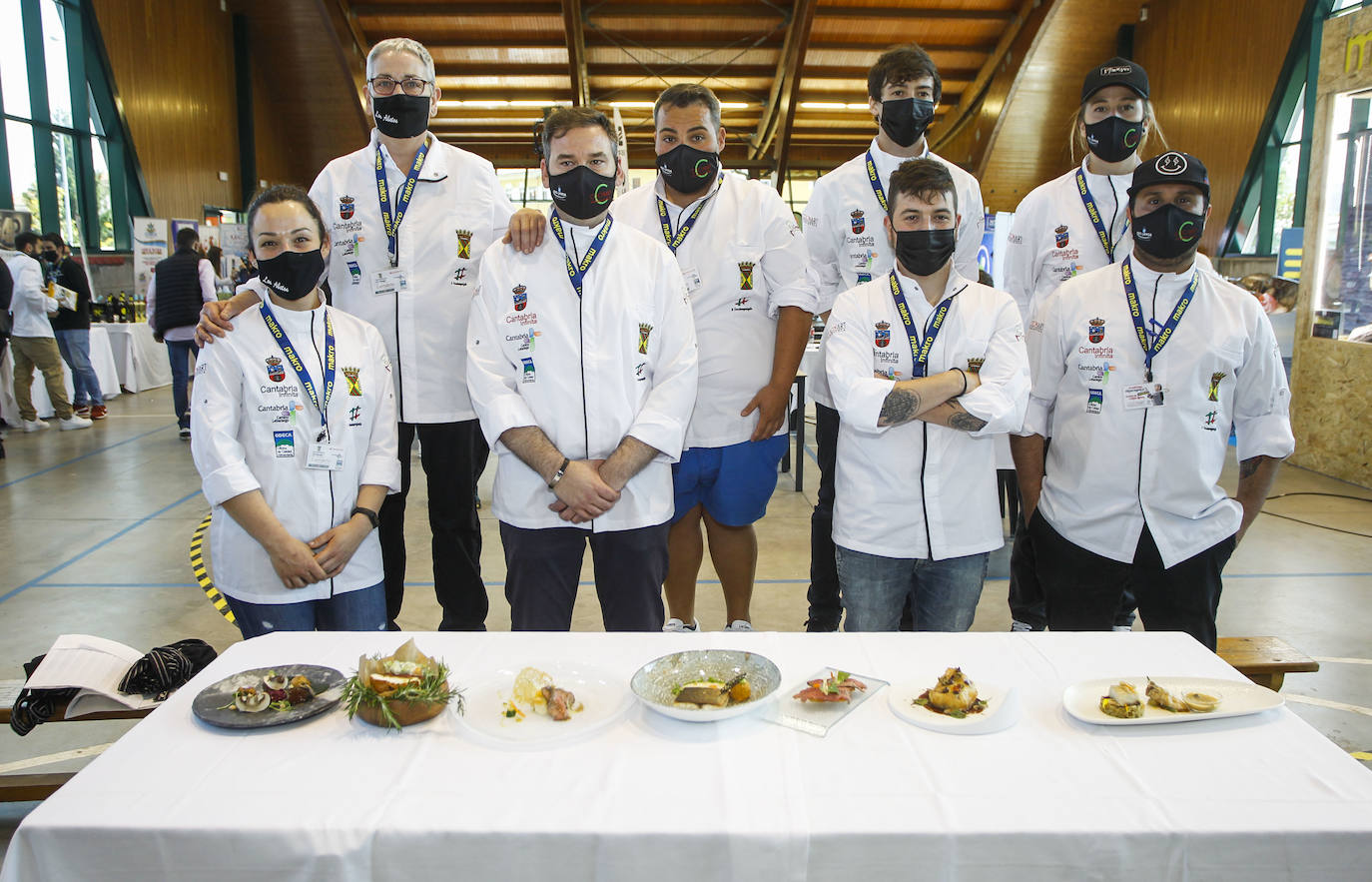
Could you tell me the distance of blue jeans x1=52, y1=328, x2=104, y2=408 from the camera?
9.18 m

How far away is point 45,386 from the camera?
30.3 feet

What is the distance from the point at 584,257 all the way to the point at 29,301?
26.4ft

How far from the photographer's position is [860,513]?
2.62 metres

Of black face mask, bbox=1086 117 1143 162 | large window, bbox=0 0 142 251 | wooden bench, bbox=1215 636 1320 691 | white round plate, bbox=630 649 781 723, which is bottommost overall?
wooden bench, bbox=1215 636 1320 691

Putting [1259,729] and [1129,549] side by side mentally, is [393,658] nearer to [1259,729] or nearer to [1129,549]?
[1259,729]

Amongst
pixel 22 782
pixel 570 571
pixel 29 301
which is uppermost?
pixel 29 301

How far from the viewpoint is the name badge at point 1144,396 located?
2.56m

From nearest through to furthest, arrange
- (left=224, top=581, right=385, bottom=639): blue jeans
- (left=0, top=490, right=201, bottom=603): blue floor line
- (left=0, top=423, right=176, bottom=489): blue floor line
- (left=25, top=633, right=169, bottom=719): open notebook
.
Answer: (left=25, top=633, right=169, bottom=719): open notebook, (left=224, top=581, right=385, bottom=639): blue jeans, (left=0, top=490, right=201, bottom=603): blue floor line, (left=0, top=423, right=176, bottom=489): blue floor line

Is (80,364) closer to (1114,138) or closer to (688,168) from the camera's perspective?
(688,168)

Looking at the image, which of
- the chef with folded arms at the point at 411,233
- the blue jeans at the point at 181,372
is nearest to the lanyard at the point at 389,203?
the chef with folded arms at the point at 411,233

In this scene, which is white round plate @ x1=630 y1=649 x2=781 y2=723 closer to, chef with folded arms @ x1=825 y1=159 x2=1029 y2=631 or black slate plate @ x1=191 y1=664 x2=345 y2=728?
black slate plate @ x1=191 y1=664 x2=345 y2=728

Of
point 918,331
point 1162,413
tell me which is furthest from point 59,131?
point 1162,413

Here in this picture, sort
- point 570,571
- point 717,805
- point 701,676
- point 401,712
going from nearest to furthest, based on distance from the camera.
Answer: point 717,805 → point 401,712 → point 701,676 → point 570,571

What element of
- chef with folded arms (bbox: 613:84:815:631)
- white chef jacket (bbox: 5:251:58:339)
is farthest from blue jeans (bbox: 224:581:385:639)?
white chef jacket (bbox: 5:251:58:339)
